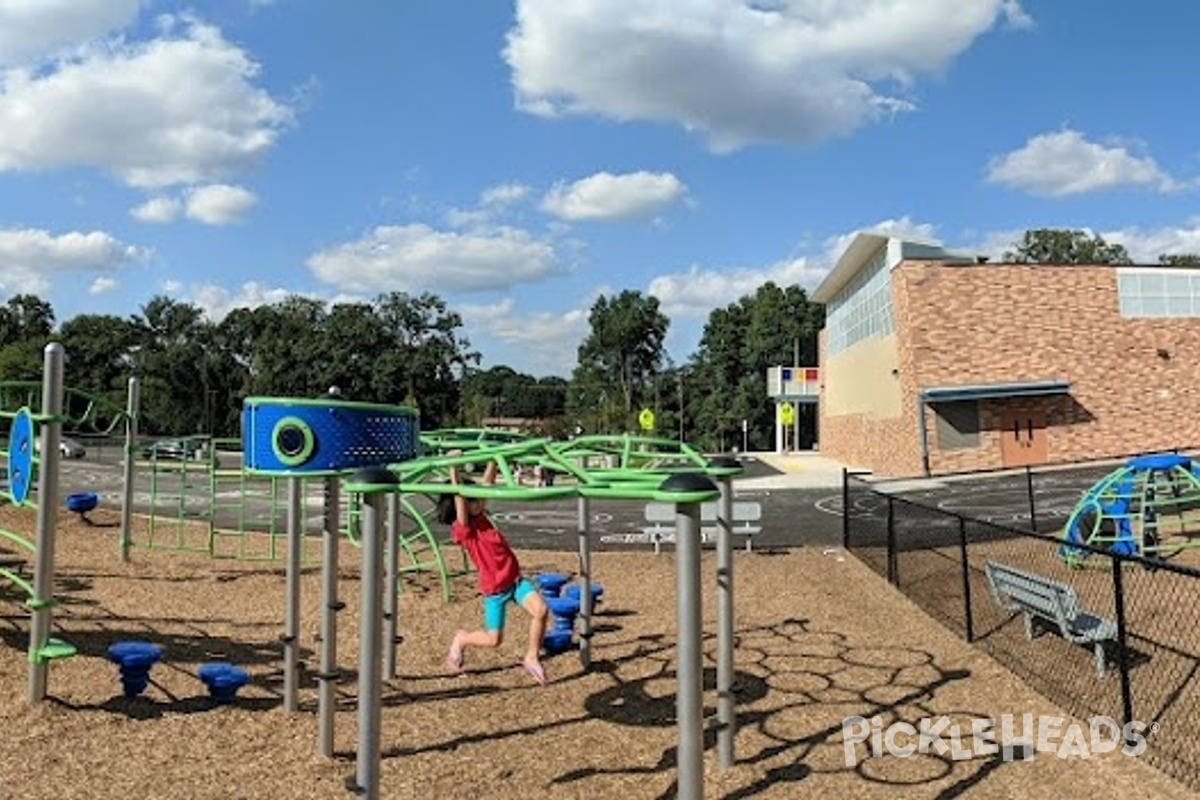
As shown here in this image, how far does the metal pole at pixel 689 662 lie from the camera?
4.07 m

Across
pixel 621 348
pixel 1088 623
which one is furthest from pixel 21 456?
pixel 621 348

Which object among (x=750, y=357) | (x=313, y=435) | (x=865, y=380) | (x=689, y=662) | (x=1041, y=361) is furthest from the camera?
(x=750, y=357)

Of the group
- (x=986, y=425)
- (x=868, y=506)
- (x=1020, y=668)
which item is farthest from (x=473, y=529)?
(x=986, y=425)

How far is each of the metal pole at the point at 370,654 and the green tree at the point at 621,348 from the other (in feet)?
293

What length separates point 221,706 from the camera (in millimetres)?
5840

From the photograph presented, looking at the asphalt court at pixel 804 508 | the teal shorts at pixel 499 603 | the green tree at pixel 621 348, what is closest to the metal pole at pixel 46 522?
the teal shorts at pixel 499 603

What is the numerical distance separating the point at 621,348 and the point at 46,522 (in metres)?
91.0

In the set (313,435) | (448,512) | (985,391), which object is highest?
(985,391)

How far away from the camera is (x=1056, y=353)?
107 feet

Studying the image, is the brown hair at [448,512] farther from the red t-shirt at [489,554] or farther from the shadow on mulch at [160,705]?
the shadow on mulch at [160,705]

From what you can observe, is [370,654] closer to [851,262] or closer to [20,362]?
[851,262]

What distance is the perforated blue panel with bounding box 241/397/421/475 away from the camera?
5.36 meters

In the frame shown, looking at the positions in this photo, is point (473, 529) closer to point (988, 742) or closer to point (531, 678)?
point (531, 678)

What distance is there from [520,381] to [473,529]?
134932mm
